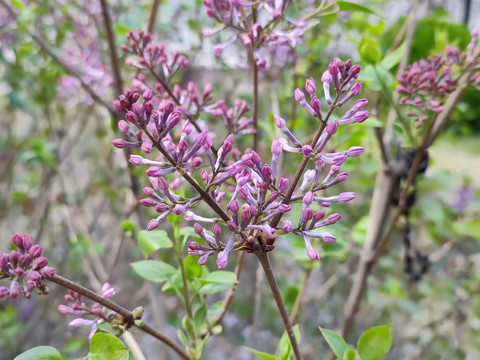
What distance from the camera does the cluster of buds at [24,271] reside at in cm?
50

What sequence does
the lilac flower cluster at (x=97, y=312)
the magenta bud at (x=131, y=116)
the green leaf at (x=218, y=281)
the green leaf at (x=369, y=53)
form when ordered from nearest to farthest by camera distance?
the magenta bud at (x=131, y=116) → the lilac flower cluster at (x=97, y=312) → the green leaf at (x=218, y=281) → the green leaf at (x=369, y=53)

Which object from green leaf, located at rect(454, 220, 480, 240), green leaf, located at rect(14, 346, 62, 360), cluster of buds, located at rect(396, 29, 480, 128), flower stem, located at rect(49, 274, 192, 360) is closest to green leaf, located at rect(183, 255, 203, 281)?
flower stem, located at rect(49, 274, 192, 360)

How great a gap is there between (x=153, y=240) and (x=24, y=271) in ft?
0.87

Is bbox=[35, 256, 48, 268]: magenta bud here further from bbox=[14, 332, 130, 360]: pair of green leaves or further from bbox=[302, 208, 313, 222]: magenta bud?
bbox=[302, 208, 313, 222]: magenta bud

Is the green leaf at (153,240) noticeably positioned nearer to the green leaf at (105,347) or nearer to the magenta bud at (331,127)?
the green leaf at (105,347)

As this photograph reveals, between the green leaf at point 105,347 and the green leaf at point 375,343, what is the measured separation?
0.33 metres

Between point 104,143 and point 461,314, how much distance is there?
198cm

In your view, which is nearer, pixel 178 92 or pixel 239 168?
pixel 239 168

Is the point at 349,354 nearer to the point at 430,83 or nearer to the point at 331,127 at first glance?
the point at 331,127

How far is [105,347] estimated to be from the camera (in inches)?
20.6

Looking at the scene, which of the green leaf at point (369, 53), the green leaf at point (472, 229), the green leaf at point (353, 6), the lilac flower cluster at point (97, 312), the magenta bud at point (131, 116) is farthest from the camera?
the green leaf at point (472, 229)

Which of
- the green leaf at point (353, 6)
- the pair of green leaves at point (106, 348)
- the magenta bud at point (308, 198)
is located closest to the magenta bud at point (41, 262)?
the pair of green leaves at point (106, 348)

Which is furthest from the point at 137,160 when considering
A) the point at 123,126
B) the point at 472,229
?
the point at 472,229

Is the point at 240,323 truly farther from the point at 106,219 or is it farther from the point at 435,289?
the point at 106,219
